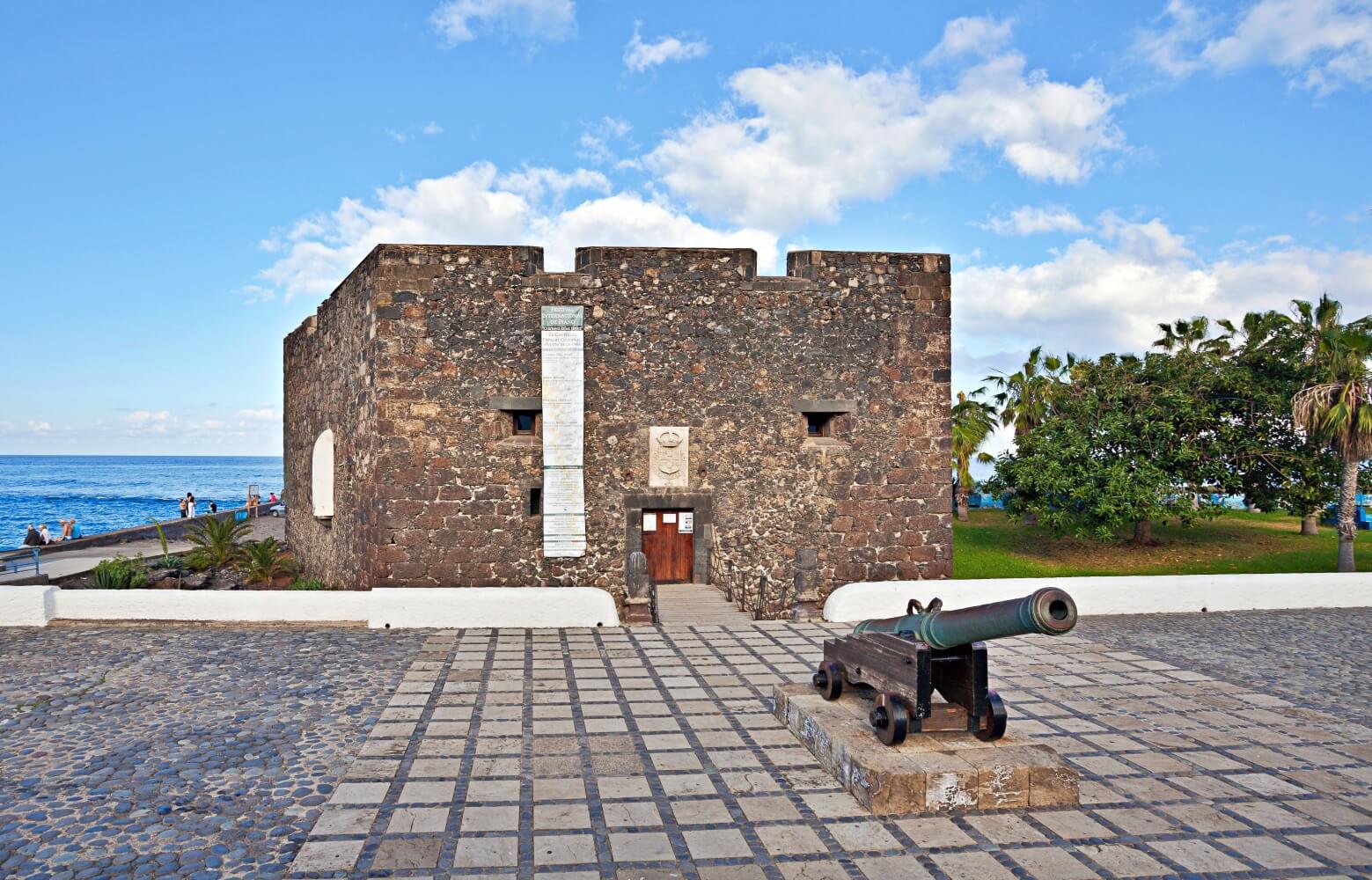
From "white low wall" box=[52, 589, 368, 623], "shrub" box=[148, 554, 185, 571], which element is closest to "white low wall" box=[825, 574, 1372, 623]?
"white low wall" box=[52, 589, 368, 623]

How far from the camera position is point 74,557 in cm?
1734

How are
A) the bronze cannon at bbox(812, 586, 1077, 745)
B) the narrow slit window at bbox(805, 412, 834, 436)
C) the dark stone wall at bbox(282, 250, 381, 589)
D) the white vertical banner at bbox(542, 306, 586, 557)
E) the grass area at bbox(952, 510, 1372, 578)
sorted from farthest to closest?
the grass area at bbox(952, 510, 1372, 578)
the narrow slit window at bbox(805, 412, 834, 436)
the dark stone wall at bbox(282, 250, 381, 589)
the white vertical banner at bbox(542, 306, 586, 557)
the bronze cannon at bbox(812, 586, 1077, 745)

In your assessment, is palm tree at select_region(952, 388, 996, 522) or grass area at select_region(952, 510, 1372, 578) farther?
palm tree at select_region(952, 388, 996, 522)

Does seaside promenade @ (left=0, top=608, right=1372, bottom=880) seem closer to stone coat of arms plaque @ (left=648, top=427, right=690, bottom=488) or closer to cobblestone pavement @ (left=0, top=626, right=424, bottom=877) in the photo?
cobblestone pavement @ (left=0, top=626, right=424, bottom=877)

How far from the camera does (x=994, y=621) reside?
461 cm

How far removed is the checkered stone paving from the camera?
413cm

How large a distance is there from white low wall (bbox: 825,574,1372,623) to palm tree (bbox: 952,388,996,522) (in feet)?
43.5

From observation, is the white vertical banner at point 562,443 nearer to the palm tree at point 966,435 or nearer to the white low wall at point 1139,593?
the white low wall at point 1139,593

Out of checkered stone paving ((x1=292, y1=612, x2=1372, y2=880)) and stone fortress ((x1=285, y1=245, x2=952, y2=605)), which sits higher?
stone fortress ((x1=285, y1=245, x2=952, y2=605))

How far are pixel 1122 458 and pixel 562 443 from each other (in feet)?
40.9

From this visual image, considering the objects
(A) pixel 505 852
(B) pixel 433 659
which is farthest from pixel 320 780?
(B) pixel 433 659

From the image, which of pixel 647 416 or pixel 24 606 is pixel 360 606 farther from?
pixel 647 416

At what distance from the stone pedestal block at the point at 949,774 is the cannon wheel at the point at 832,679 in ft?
2.42

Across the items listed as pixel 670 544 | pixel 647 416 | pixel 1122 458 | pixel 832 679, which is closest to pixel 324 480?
pixel 647 416
